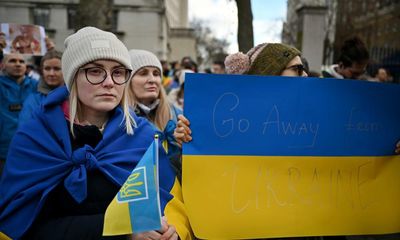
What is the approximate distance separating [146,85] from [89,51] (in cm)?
141

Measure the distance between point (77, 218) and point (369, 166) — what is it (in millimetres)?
1628

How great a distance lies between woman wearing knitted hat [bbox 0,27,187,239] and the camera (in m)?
1.83

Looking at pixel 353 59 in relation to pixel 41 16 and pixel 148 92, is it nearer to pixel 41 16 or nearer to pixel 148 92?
pixel 148 92

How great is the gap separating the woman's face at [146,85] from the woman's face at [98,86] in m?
1.30

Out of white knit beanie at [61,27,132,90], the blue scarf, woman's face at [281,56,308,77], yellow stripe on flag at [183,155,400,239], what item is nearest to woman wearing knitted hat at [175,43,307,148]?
woman's face at [281,56,308,77]

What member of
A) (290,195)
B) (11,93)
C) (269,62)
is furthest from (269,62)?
(11,93)

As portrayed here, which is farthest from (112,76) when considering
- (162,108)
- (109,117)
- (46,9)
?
(46,9)

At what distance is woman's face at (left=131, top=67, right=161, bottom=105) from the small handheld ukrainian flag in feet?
5.73

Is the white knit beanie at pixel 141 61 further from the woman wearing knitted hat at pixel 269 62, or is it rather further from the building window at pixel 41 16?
the building window at pixel 41 16

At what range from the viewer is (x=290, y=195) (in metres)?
2.14

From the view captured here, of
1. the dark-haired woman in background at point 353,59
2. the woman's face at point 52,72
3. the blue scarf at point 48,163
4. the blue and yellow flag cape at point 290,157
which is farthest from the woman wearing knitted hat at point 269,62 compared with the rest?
the woman's face at point 52,72

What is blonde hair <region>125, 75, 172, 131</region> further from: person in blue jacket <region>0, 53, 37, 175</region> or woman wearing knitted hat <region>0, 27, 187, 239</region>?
person in blue jacket <region>0, 53, 37, 175</region>

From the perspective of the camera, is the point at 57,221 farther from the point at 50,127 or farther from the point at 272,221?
the point at 272,221

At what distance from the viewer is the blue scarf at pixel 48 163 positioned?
183cm
